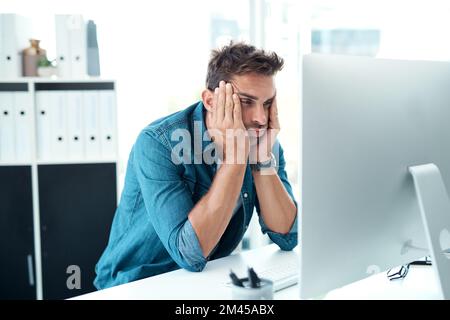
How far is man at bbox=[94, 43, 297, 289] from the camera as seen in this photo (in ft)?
4.21

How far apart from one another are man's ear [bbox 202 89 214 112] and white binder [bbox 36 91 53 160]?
131cm

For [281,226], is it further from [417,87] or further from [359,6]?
[359,6]

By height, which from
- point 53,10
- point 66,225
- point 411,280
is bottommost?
point 66,225

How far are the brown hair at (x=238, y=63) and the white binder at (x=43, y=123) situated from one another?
4.27ft

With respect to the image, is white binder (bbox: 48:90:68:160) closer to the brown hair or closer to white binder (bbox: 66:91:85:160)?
white binder (bbox: 66:91:85:160)

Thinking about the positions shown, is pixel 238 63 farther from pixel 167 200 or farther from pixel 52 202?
pixel 52 202

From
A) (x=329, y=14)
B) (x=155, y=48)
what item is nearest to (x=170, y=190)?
(x=155, y=48)

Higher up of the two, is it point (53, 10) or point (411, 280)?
point (53, 10)

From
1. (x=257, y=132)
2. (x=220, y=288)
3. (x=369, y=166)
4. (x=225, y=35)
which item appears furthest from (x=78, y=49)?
(x=369, y=166)

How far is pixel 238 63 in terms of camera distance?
1.45 metres

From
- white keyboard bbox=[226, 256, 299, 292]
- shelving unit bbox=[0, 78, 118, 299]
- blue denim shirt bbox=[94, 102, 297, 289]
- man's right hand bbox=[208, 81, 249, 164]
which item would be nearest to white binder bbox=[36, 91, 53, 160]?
shelving unit bbox=[0, 78, 118, 299]

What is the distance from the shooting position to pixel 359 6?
3205mm
